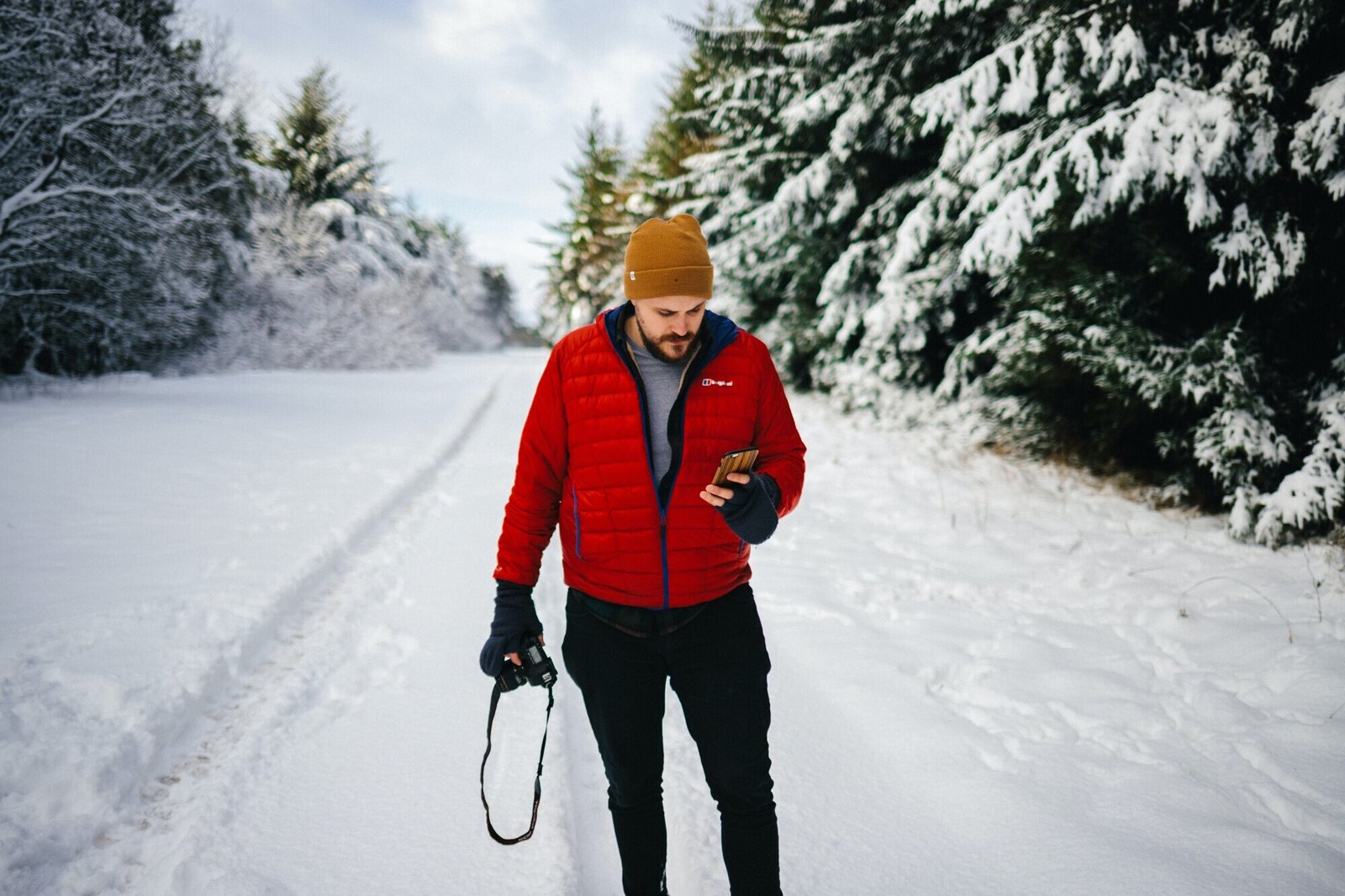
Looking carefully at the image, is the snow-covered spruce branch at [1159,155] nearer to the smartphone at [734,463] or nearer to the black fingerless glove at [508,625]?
the smartphone at [734,463]

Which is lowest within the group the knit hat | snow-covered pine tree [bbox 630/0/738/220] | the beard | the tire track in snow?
the tire track in snow

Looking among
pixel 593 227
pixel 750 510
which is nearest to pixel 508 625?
pixel 750 510

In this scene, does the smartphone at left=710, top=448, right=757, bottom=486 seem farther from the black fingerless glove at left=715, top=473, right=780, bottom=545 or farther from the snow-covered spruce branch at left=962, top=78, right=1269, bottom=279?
the snow-covered spruce branch at left=962, top=78, right=1269, bottom=279

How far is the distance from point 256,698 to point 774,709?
260 cm

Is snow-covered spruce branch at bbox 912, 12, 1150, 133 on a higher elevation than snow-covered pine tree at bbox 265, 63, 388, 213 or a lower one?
lower

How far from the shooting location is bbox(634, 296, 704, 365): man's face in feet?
5.80

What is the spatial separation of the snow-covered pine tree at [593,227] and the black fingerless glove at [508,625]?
23064 millimetres

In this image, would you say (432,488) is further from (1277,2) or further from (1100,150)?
(1277,2)

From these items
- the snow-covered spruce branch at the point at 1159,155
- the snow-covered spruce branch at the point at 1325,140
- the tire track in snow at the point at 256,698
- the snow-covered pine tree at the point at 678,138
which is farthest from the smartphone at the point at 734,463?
the snow-covered pine tree at the point at 678,138

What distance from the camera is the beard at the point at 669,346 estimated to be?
1.80m

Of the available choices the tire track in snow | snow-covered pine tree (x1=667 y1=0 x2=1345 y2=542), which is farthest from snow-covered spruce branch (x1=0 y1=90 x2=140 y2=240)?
snow-covered pine tree (x1=667 y1=0 x2=1345 y2=542)

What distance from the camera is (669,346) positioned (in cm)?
180

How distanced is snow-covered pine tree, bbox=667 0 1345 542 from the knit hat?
417 cm

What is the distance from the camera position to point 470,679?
11.3 feet
